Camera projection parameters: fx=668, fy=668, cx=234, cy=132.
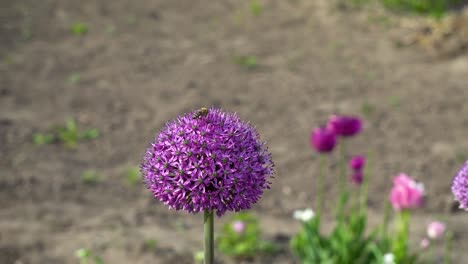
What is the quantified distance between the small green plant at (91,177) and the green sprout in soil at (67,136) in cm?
60

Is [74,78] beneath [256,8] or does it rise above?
beneath

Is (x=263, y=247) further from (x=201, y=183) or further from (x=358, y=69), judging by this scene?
(x=358, y=69)

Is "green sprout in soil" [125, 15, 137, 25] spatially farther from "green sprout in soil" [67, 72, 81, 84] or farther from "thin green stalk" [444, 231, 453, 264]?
"thin green stalk" [444, 231, 453, 264]

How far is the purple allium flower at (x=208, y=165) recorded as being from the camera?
76.4 inches

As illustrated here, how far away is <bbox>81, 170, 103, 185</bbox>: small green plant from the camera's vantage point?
6.12 metres

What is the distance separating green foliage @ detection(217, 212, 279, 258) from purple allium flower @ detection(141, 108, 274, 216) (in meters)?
2.81

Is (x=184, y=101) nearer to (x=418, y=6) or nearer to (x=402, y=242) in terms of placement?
(x=402, y=242)

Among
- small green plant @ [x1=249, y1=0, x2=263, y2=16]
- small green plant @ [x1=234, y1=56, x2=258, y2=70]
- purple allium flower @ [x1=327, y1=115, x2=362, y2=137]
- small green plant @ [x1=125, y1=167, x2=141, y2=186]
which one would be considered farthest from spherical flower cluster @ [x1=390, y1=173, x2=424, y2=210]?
small green plant @ [x1=249, y1=0, x2=263, y2=16]

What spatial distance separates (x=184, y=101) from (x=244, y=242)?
9.69ft

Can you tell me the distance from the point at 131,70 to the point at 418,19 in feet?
14.5

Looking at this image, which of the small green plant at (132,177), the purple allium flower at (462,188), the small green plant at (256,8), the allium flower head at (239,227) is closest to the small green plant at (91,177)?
the small green plant at (132,177)

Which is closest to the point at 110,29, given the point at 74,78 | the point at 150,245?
the point at 74,78

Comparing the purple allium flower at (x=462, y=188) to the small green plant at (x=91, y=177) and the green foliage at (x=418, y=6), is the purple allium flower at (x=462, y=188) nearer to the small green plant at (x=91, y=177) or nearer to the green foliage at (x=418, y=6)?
the small green plant at (x=91, y=177)

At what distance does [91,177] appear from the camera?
615 cm
